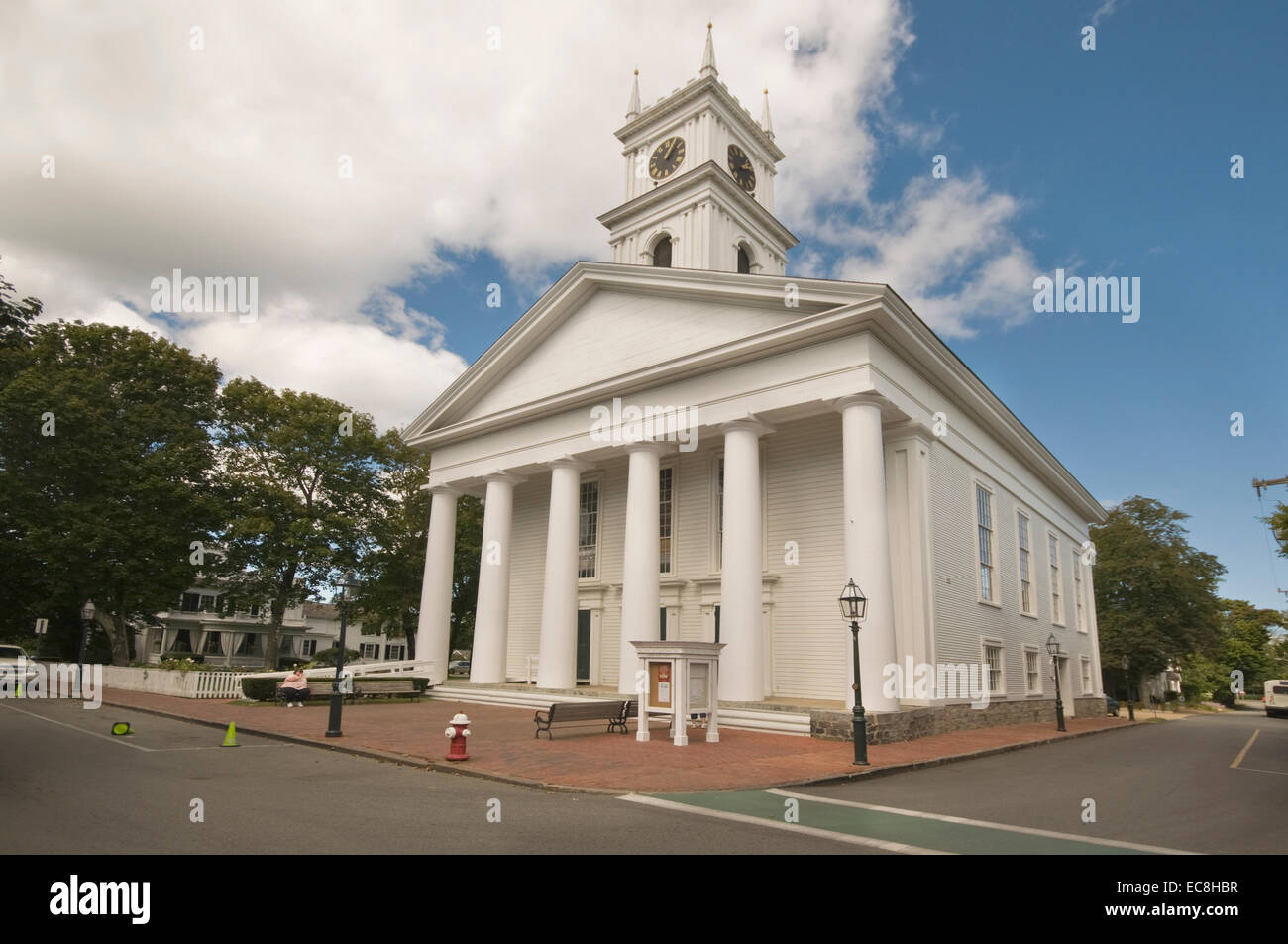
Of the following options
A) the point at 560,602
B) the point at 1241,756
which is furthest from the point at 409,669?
the point at 1241,756

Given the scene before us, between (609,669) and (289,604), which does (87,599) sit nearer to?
(289,604)

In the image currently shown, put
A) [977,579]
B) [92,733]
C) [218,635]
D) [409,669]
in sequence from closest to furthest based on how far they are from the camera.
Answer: [92,733] < [977,579] < [409,669] < [218,635]

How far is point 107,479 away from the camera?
32.6m

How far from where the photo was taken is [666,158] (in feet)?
121

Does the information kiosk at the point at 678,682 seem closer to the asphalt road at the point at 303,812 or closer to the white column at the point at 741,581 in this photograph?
the white column at the point at 741,581

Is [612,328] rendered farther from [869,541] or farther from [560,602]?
[869,541]

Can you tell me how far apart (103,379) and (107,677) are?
41.9ft

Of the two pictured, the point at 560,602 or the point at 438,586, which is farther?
the point at 438,586

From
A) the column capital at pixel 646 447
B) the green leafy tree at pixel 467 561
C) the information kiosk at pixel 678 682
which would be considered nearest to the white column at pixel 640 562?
the column capital at pixel 646 447

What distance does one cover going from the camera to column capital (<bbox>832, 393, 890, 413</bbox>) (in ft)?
61.9

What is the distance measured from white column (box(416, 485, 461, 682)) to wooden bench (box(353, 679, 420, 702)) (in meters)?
1.74

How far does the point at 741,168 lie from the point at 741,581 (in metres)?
24.9
